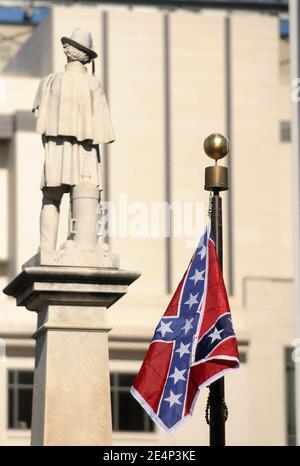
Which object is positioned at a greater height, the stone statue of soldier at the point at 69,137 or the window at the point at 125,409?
the stone statue of soldier at the point at 69,137

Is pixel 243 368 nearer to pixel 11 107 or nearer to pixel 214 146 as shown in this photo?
pixel 11 107

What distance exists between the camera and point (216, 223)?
2566cm

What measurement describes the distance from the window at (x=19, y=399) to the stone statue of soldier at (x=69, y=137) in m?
47.5

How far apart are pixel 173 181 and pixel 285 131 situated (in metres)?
6.60

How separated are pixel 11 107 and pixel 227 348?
181 feet

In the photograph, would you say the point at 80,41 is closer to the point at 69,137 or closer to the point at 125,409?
the point at 69,137

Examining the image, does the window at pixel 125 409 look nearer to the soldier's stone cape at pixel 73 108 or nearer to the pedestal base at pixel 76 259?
the soldier's stone cape at pixel 73 108

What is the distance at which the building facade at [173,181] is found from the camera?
7519 cm

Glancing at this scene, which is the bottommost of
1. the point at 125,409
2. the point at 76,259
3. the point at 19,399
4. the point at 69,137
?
the point at 125,409

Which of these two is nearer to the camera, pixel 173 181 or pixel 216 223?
pixel 216 223

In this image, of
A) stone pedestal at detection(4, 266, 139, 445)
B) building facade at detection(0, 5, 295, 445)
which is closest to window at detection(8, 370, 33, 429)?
building facade at detection(0, 5, 295, 445)

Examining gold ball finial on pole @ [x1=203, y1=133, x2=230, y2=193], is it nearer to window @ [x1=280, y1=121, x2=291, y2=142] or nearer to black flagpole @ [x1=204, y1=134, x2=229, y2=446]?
black flagpole @ [x1=204, y1=134, x2=229, y2=446]

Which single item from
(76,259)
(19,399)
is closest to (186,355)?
(76,259)

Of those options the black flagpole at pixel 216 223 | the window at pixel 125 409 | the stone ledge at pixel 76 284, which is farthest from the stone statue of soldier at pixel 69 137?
the window at pixel 125 409
